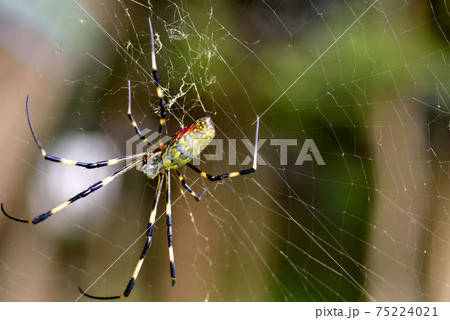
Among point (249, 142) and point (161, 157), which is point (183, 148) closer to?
point (161, 157)

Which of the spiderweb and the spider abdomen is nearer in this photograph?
the spider abdomen

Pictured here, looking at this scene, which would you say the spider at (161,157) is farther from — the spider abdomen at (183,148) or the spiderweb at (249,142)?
the spiderweb at (249,142)

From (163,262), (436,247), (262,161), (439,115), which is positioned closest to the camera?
(439,115)

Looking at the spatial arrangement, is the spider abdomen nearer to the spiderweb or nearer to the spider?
the spider

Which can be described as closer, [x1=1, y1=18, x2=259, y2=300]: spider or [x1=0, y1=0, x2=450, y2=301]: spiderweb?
[x1=1, y1=18, x2=259, y2=300]: spider

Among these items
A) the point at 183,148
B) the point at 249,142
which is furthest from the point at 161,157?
the point at 249,142

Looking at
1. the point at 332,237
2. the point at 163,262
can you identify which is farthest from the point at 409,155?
the point at 163,262

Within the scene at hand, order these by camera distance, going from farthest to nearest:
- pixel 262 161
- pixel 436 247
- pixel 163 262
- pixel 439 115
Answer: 1. pixel 163 262
2. pixel 262 161
3. pixel 436 247
4. pixel 439 115

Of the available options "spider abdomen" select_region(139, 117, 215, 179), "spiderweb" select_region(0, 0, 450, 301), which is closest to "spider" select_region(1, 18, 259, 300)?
"spider abdomen" select_region(139, 117, 215, 179)

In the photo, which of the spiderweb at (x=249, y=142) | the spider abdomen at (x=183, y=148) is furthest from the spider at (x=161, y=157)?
the spiderweb at (x=249, y=142)
